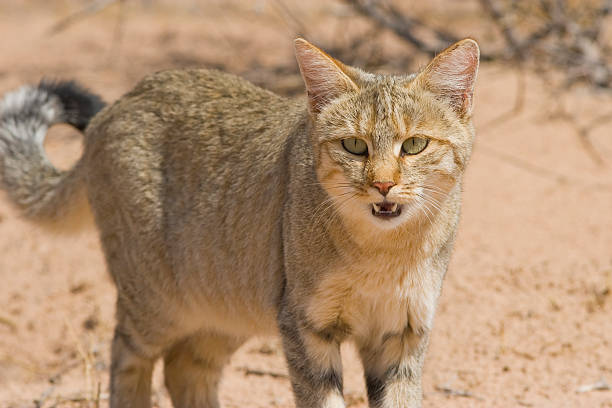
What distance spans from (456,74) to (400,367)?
1.12m

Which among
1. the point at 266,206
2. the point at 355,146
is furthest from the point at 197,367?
the point at 355,146

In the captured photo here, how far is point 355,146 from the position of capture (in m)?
3.17

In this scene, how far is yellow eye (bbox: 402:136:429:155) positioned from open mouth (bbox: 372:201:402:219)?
217 mm

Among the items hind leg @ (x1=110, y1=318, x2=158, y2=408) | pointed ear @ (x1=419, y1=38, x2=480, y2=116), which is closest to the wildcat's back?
hind leg @ (x1=110, y1=318, x2=158, y2=408)

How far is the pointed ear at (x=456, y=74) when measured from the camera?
3.20 metres

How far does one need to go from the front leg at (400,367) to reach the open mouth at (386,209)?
537 millimetres

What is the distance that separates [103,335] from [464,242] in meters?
2.41

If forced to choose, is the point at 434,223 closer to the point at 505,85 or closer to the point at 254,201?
the point at 254,201

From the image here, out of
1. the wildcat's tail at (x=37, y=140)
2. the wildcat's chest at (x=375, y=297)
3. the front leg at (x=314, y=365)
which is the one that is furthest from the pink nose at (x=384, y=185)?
the wildcat's tail at (x=37, y=140)

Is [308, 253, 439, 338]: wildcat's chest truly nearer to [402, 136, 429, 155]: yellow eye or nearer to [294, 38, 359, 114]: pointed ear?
[402, 136, 429, 155]: yellow eye

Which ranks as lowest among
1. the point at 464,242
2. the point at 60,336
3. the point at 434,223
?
the point at 60,336

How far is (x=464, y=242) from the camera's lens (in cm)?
592

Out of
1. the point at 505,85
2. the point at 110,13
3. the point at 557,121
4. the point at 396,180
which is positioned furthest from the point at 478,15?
the point at 396,180

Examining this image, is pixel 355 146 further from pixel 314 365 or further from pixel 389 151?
pixel 314 365
